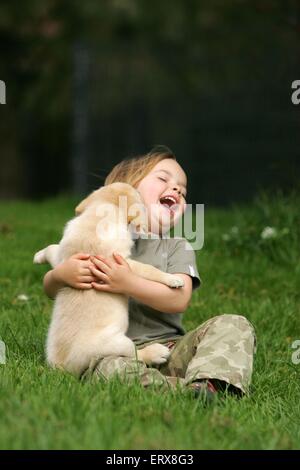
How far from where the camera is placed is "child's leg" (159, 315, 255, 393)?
10.5 ft

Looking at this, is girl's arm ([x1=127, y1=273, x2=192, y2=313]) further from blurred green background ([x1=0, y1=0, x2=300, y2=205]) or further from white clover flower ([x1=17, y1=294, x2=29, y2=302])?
blurred green background ([x1=0, y1=0, x2=300, y2=205])

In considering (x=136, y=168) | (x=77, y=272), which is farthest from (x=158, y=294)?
(x=136, y=168)

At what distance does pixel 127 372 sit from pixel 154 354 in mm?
217

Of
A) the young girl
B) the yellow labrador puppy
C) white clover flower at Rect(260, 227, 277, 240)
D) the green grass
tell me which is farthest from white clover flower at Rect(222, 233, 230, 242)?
the yellow labrador puppy

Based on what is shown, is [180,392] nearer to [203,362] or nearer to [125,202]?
[203,362]

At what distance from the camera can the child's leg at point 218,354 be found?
3199 millimetres

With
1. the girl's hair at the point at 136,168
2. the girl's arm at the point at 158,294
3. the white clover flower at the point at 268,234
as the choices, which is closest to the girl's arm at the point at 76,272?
the girl's arm at the point at 158,294

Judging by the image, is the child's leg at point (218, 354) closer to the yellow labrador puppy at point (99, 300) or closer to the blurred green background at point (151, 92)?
the yellow labrador puppy at point (99, 300)

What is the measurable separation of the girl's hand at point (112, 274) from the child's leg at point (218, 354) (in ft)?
1.19

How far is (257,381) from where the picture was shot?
3.59 metres

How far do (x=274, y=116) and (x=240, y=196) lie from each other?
1000 mm

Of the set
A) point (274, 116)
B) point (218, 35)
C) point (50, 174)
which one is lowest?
point (50, 174)
